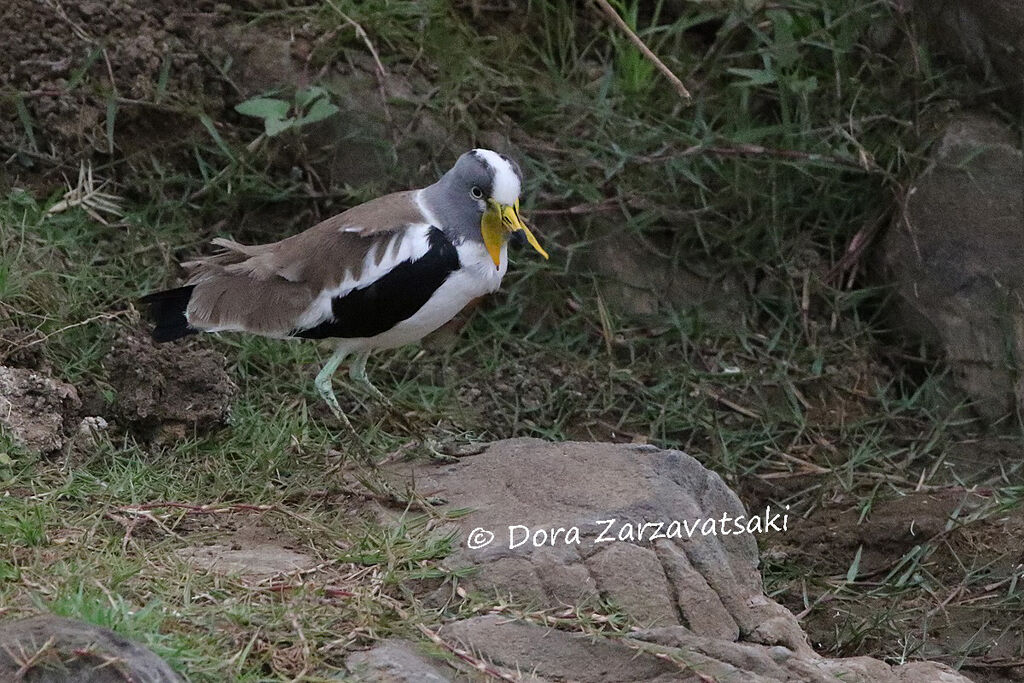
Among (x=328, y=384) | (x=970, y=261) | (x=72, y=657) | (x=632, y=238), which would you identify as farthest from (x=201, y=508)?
(x=970, y=261)

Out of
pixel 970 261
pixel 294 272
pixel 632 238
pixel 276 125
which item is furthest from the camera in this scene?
pixel 632 238

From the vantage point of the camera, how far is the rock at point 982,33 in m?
5.48

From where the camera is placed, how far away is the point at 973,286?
18.1 ft

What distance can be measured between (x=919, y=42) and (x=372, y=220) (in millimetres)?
2615

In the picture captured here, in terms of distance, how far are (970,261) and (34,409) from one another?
3515mm

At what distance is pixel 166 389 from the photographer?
4727 millimetres

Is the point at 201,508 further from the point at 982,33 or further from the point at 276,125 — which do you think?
the point at 982,33

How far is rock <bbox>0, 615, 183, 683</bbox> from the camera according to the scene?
9.11 feet

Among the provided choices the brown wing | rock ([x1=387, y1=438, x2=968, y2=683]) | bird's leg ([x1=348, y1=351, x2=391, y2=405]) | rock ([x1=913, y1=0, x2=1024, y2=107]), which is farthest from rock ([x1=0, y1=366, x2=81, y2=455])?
rock ([x1=913, y1=0, x2=1024, y2=107])

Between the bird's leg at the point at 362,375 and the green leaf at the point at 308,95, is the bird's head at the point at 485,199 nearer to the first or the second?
the bird's leg at the point at 362,375

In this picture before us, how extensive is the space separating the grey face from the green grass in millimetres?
688

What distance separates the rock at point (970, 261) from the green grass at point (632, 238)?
112 mm

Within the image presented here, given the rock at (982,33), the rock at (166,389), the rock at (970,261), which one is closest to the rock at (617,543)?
the rock at (166,389)

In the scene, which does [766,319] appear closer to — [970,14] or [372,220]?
[970,14]
